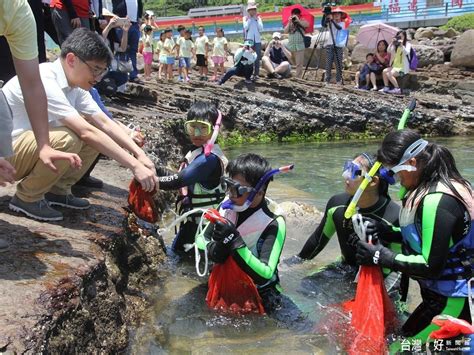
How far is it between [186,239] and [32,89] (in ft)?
6.09

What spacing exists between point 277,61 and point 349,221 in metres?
11.1

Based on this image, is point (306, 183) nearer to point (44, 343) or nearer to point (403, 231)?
point (403, 231)

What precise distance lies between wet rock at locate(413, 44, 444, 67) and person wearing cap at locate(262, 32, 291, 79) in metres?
7.49

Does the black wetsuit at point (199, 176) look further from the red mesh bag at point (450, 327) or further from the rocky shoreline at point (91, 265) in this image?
the red mesh bag at point (450, 327)

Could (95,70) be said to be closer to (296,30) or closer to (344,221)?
(344,221)

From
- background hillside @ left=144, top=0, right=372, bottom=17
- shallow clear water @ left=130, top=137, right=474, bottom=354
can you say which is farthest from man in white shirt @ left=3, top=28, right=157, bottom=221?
background hillside @ left=144, top=0, right=372, bottom=17

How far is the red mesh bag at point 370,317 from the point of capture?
2949mm

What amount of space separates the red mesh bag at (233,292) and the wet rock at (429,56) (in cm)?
1819

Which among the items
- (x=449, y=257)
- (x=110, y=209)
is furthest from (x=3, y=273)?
(x=449, y=257)

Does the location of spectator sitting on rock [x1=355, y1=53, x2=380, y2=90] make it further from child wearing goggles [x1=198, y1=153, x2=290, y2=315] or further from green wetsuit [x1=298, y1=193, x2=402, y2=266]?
child wearing goggles [x1=198, y1=153, x2=290, y2=315]

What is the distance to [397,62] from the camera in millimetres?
13812

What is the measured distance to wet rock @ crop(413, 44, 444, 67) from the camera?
19.5 metres

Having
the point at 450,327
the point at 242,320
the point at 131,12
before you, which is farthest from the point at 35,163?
the point at 131,12

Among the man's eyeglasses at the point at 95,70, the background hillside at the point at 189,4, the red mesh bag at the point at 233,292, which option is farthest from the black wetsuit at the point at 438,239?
the background hillside at the point at 189,4
